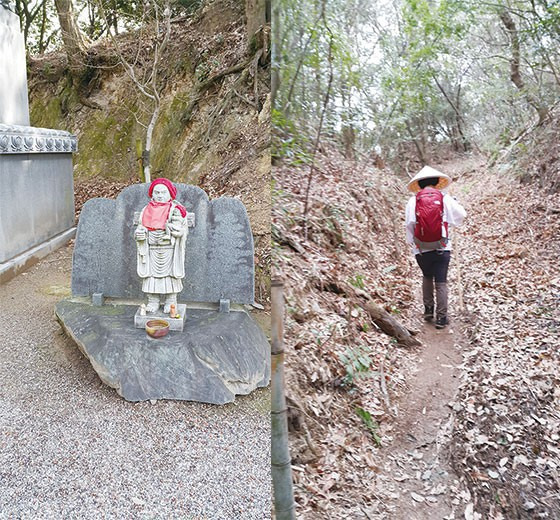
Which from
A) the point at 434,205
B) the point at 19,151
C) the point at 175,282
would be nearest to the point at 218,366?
the point at 175,282

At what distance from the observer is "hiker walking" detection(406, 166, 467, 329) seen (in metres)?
1.44

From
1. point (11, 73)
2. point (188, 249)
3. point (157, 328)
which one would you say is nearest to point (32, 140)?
point (11, 73)

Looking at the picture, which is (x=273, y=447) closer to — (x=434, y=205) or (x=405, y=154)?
(x=405, y=154)

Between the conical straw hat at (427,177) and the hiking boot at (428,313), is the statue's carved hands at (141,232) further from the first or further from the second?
the hiking boot at (428,313)

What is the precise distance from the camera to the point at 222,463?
1690 mm

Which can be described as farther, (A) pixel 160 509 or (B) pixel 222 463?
(B) pixel 222 463

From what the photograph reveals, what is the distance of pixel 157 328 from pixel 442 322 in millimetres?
1611

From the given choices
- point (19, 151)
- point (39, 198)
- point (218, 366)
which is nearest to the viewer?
point (218, 366)

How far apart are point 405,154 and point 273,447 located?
877 mm

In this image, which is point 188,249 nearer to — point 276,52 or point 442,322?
point 442,322

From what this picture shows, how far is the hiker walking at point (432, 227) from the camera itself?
4.71ft

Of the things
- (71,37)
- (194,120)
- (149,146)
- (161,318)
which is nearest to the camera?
(161,318)

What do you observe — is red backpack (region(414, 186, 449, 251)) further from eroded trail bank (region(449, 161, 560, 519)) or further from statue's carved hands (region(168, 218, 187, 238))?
statue's carved hands (region(168, 218, 187, 238))

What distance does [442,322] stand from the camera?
4.71 ft
